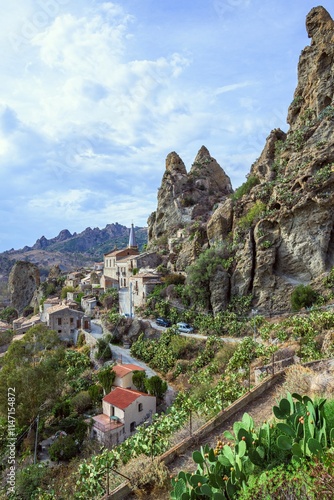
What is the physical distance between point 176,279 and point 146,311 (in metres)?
5.47

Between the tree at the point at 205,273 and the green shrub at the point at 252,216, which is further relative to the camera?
the green shrub at the point at 252,216

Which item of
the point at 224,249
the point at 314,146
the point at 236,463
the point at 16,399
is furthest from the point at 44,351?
the point at 314,146

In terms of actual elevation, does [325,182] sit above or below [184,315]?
above

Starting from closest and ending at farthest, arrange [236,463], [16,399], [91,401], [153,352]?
[236,463] → [16,399] → [91,401] → [153,352]

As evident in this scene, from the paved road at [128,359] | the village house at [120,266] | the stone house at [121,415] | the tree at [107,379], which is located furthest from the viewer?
the village house at [120,266]

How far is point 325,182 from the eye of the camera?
29.8 metres

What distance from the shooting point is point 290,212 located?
3162cm

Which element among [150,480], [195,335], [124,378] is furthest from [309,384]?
[195,335]

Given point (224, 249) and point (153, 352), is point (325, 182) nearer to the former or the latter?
point (224, 249)

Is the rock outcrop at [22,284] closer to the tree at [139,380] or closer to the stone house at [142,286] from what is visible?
the stone house at [142,286]

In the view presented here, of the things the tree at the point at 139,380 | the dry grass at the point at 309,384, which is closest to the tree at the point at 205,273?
the tree at the point at 139,380

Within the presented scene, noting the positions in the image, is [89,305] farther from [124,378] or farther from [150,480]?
[150,480]

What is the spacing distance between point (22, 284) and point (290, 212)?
6867 centimetres

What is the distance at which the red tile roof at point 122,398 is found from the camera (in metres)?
22.7
